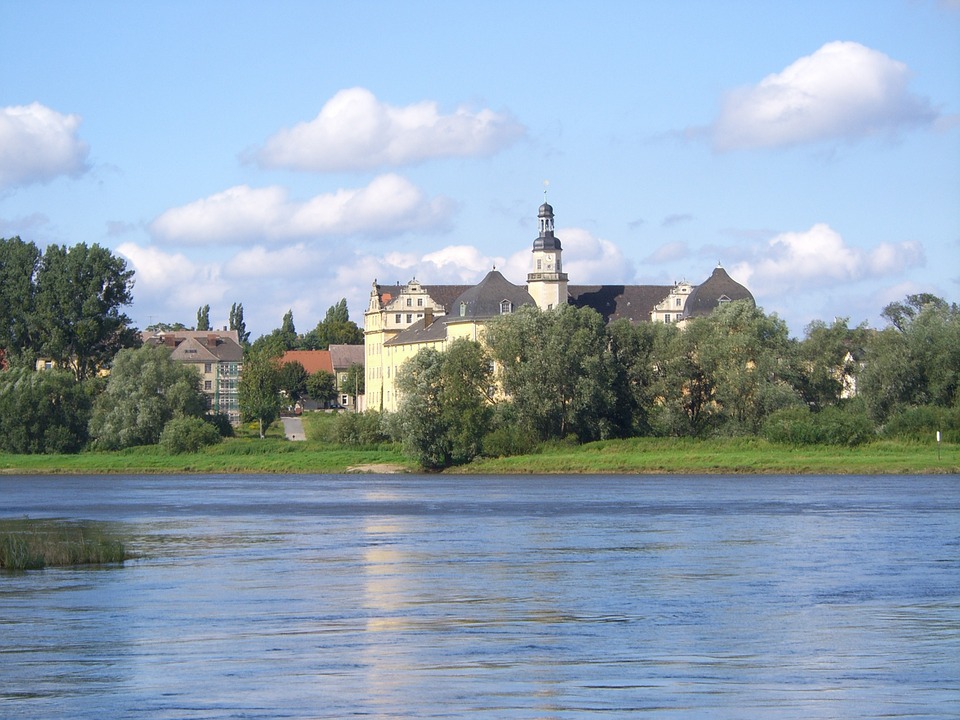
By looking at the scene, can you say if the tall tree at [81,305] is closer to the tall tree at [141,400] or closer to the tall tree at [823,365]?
the tall tree at [141,400]

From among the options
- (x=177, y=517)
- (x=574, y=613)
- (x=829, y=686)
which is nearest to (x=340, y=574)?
(x=574, y=613)

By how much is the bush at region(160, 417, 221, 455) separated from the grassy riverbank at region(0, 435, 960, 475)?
23.1 inches

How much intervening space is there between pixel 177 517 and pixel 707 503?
64.4 feet

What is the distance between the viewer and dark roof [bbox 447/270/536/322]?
4983 inches

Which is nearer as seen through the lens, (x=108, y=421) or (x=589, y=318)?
(x=589, y=318)

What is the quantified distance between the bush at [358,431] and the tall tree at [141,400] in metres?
8.95

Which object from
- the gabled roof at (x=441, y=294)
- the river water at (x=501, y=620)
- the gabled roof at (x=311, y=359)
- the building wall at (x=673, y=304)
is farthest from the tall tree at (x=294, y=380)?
the river water at (x=501, y=620)

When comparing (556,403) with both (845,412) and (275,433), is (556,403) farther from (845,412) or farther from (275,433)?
(275,433)

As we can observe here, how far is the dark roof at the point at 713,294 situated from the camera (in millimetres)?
130500

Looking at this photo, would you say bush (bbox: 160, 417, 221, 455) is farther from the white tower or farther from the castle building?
the white tower

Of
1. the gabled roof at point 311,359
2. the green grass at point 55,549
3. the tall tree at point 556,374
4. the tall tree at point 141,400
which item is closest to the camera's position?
the green grass at point 55,549

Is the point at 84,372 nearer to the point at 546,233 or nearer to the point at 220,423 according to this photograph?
the point at 220,423

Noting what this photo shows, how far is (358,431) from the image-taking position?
321ft

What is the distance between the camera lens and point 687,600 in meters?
27.2
